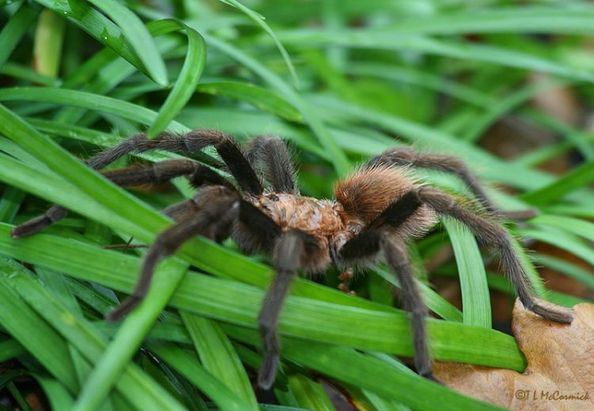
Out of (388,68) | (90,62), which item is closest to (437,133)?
(388,68)

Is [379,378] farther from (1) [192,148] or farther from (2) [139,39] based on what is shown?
(2) [139,39]

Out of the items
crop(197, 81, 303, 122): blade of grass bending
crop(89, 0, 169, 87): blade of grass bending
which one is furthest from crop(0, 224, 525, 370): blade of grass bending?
crop(197, 81, 303, 122): blade of grass bending

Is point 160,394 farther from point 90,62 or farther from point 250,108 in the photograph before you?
point 250,108

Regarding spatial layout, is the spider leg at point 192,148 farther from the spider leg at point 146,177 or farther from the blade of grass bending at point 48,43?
the blade of grass bending at point 48,43

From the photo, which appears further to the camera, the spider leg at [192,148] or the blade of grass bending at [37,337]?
the spider leg at [192,148]

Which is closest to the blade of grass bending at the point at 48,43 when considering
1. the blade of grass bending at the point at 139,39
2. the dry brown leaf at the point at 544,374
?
the blade of grass bending at the point at 139,39

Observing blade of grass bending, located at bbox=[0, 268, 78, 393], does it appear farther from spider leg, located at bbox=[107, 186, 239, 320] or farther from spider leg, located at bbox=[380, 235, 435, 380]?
spider leg, located at bbox=[380, 235, 435, 380]
